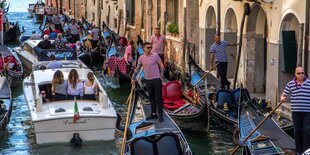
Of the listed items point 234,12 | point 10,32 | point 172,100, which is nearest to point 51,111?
point 172,100

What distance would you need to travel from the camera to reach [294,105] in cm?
470

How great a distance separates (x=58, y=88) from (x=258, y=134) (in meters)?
2.17

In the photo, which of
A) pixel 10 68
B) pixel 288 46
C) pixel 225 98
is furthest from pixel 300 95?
pixel 10 68

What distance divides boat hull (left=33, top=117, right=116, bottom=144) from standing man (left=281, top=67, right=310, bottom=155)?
198 cm

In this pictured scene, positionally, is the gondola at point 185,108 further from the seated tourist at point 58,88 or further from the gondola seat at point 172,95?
the seated tourist at point 58,88

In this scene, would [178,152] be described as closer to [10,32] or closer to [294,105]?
[294,105]

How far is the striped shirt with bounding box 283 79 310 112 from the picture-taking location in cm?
462

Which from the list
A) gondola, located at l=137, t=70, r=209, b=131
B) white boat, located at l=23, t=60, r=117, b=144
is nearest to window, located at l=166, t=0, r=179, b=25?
gondola, located at l=137, t=70, r=209, b=131

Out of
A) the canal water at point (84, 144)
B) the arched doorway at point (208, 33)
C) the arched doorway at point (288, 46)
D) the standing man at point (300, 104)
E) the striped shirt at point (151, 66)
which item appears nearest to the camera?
the standing man at point (300, 104)

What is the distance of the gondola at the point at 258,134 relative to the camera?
5.04 metres

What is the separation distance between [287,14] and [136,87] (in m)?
1.67

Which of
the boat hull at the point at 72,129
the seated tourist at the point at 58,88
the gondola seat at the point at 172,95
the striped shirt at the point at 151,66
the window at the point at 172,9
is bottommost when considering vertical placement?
the boat hull at the point at 72,129

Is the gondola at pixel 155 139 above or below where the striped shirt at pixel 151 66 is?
below

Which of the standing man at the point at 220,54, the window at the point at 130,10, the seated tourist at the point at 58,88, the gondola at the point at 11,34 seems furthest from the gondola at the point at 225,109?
the gondola at the point at 11,34
